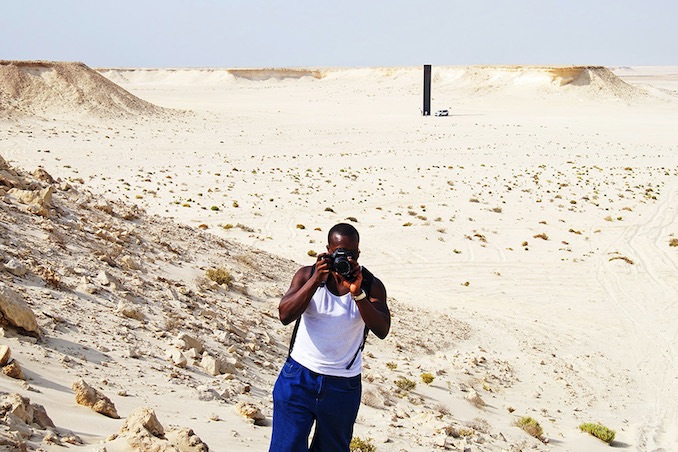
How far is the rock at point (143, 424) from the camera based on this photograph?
4903mm

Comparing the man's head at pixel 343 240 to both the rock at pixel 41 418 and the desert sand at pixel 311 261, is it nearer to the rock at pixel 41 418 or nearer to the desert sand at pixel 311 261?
the desert sand at pixel 311 261

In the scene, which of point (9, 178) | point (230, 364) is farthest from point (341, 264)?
point (9, 178)

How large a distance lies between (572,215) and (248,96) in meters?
70.4

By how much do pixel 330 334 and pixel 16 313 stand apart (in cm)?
335

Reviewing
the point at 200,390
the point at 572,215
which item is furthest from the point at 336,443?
the point at 572,215

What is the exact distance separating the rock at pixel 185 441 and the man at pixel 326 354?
97 cm

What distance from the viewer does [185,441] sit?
16.4 ft

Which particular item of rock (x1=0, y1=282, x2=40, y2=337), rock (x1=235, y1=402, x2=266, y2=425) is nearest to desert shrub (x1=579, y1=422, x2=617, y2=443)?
rock (x1=235, y1=402, x2=266, y2=425)

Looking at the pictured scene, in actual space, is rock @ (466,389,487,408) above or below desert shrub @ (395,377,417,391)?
below

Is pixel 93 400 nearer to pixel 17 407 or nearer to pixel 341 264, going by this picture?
pixel 17 407

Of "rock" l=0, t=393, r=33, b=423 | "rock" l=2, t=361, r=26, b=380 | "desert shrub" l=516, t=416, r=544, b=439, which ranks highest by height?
"rock" l=0, t=393, r=33, b=423

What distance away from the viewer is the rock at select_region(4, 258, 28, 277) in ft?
25.2

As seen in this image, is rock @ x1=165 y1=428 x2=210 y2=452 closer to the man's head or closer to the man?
the man

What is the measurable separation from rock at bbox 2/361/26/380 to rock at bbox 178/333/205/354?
219cm
